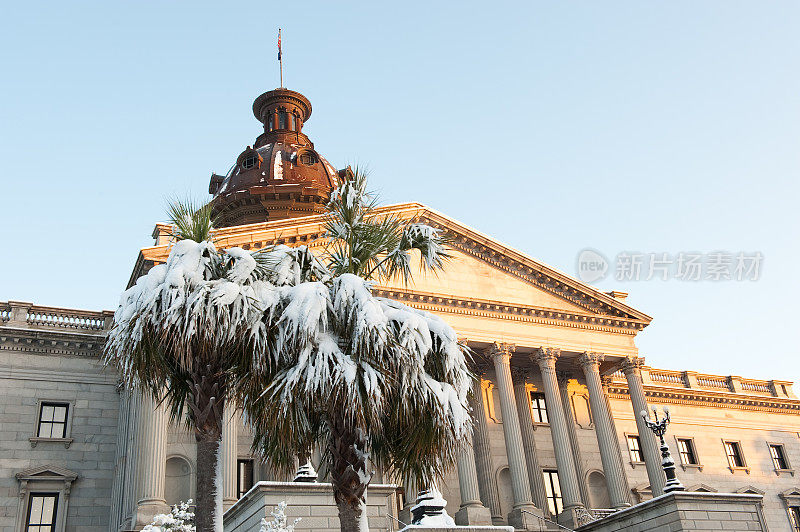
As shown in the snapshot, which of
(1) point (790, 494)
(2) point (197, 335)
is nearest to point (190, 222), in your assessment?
(2) point (197, 335)

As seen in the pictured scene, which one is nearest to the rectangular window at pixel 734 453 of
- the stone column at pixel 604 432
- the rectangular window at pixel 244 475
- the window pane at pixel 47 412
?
the stone column at pixel 604 432

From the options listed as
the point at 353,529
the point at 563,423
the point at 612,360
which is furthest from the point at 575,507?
the point at 353,529

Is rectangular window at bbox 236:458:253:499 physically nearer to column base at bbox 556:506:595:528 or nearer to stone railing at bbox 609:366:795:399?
column base at bbox 556:506:595:528

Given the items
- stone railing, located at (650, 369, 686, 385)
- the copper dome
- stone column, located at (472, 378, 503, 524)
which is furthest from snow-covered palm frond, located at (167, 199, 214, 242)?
stone railing, located at (650, 369, 686, 385)

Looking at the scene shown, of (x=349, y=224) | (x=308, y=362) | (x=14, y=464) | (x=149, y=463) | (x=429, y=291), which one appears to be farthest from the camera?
(x=429, y=291)

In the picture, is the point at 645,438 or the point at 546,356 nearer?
the point at 645,438

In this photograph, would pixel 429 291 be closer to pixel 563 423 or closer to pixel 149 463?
pixel 563 423

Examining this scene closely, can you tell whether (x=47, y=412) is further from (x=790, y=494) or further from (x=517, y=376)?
(x=790, y=494)

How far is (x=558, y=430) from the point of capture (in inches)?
1325

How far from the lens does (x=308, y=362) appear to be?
41.8ft

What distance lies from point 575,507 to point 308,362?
73.6 feet

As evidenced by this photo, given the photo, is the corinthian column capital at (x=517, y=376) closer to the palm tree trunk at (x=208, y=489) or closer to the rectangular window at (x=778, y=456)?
the rectangular window at (x=778, y=456)

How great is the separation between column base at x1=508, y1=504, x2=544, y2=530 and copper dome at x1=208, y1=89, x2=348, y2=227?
64.8 ft

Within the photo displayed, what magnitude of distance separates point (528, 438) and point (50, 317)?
21116mm
